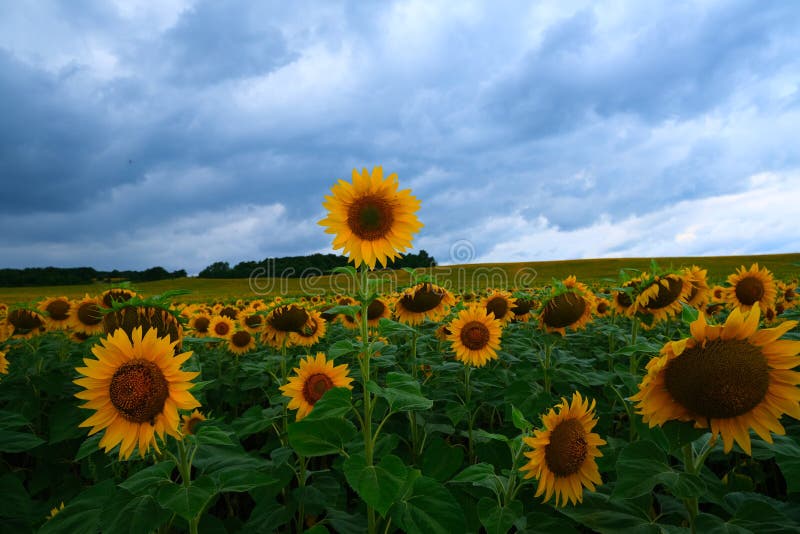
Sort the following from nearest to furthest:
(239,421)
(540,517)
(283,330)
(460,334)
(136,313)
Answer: (540,517)
(136,313)
(239,421)
(460,334)
(283,330)

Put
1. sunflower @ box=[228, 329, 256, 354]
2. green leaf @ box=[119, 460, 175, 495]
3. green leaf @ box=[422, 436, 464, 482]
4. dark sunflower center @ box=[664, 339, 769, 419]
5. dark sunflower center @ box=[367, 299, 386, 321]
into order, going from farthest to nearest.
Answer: sunflower @ box=[228, 329, 256, 354]
dark sunflower center @ box=[367, 299, 386, 321]
green leaf @ box=[422, 436, 464, 482]
green leaf @ box=[119, 460, 175, 495]
dark sunflower center @ box=[664, 339, 769, 419]

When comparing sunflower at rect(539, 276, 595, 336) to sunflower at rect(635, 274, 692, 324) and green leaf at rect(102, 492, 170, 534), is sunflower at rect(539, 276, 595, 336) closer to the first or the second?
sunflower at rect(635, 274, 692, 324)

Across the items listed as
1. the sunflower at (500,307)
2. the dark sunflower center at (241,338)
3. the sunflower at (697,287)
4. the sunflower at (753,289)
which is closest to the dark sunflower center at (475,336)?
the sunflower at (500,307)

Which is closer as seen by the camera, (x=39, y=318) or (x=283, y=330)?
(x=283, y=330)

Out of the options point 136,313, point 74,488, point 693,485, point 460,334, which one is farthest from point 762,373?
point 74,488

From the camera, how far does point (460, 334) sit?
16.8ft

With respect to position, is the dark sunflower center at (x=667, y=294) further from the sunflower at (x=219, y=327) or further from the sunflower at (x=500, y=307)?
the sunflower at (x=219, y=327)

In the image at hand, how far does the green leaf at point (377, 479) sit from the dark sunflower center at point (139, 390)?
1.05 metres

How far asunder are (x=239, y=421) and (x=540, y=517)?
8.47ft

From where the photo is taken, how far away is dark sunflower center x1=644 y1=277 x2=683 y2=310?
15.3 feet

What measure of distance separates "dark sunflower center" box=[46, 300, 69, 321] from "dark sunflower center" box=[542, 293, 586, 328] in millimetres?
7565

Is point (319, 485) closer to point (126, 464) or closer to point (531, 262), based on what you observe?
point (126, 464)

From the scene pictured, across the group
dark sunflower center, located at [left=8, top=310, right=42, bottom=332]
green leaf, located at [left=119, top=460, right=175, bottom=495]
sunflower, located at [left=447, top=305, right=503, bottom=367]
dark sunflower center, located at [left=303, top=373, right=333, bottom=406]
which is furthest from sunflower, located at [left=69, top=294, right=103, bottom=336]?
sunflower, located at [left=447, top=305, right=503, bottom=367]

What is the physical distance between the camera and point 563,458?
8.19ft
